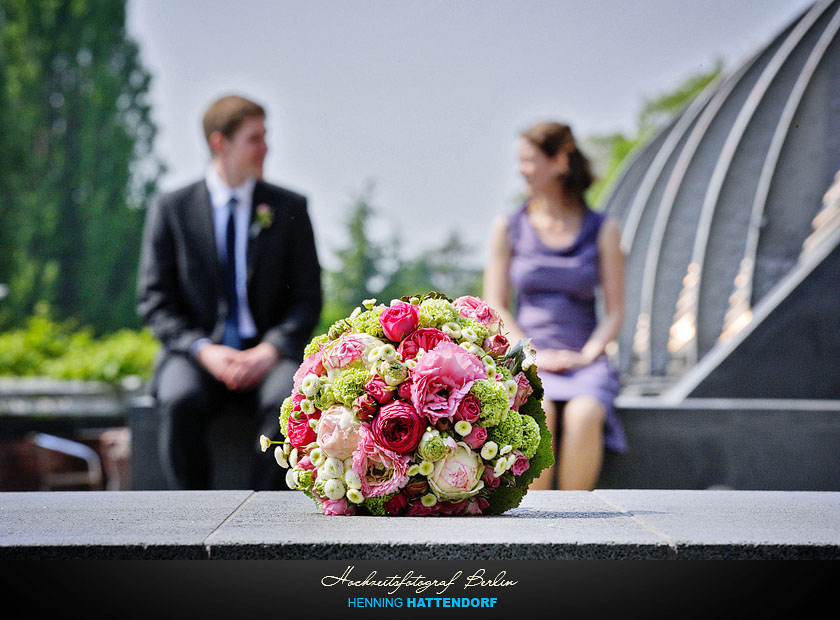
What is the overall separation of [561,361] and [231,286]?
1425 millimetres

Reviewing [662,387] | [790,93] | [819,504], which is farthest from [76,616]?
[790,93]

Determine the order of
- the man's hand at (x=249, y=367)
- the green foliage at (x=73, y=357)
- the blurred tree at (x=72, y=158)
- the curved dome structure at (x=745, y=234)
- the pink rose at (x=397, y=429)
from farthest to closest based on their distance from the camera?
the blurred tree at (x=72, y=158)
the green foliage at (x=73, y=357)
the curved dome structure at (x=745, y=234)
the man's hand at (x=249, y=367)
the pink rose at (x=397, y=429)

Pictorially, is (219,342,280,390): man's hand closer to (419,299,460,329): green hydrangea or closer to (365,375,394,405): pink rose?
(419,299,460,329): green hydrangea

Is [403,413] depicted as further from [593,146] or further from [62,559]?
[593,146]

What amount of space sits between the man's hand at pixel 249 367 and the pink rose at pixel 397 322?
177 centimetres

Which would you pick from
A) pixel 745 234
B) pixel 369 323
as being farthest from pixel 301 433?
pixel 745 234

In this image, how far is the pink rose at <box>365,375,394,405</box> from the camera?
7.07 feet

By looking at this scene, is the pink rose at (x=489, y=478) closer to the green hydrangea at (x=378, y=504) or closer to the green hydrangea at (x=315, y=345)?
the green hydrangea at (x=378, y=504)

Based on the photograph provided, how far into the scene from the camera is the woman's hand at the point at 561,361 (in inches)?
166

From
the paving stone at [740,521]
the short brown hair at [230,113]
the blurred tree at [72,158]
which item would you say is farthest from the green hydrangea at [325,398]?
the blurred tree at [72,158]

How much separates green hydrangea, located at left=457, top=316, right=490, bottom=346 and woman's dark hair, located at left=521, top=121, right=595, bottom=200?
217cm

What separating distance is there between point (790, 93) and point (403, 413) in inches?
501

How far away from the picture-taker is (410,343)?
A: 7.31 ft

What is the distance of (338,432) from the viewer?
2154mm
